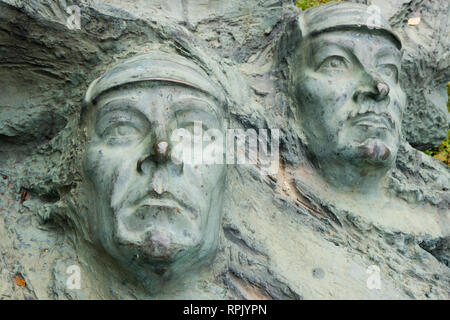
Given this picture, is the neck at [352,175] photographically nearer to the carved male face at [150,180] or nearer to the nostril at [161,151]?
the carved male face at [150,180]

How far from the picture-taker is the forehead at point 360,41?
8.36 ft

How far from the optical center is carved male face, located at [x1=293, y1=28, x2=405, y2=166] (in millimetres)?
2482

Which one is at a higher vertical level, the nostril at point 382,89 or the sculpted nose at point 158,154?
the nostril at point 382,89

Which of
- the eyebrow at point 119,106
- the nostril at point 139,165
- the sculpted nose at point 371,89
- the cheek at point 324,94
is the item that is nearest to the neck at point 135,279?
the nostril at point 139,165

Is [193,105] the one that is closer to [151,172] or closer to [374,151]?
[151,172]

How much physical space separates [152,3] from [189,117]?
32.5 inches

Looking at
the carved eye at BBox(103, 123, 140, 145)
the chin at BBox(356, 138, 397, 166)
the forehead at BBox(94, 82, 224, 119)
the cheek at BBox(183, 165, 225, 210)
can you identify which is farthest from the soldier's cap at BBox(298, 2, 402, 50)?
the carved eye at BBox(103, 123, 140, 145)

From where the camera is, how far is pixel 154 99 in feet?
6.93

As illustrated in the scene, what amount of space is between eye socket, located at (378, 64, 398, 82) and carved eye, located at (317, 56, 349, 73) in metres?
0.15

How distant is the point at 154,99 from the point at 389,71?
1087 millimetres

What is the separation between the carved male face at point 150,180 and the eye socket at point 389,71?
80 centimetres

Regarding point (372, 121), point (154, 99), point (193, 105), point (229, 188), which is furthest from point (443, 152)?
point (154, 99)

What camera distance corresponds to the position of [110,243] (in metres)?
2.01

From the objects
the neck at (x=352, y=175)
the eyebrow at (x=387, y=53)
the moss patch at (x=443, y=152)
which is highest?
the moss patch at (x=443, y=152)
